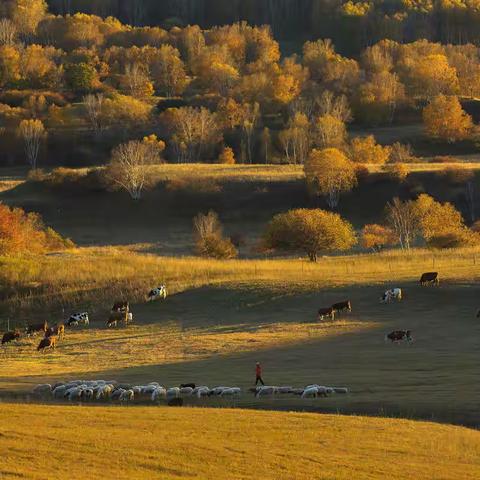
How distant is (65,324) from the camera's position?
202 ft

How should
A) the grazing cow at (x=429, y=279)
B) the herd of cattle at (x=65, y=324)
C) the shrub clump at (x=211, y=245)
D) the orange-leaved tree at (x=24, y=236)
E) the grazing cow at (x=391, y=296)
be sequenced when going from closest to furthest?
1. the herd of cattle at (x=65, y=324)
2. the grazing cow at (x=391, y=296)
3. the grazing cow at (x=429, y=279)
4. the orange-leaved tree at (x=24, y=236)
5. the shrub clump at (x=211, y=245)

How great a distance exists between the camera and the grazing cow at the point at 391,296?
5997 cm

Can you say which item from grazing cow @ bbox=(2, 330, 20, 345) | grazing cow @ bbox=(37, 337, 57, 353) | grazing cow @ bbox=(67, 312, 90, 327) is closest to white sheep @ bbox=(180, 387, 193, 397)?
grazing cow @ bbox=(37, 337, 57, 353)

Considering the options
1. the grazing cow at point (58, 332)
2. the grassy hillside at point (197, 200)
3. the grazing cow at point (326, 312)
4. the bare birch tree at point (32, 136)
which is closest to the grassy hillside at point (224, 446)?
the grazing cow at point (58, 332)

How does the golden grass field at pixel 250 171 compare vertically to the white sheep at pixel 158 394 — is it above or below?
above

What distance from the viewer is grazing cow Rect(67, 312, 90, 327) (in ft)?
199

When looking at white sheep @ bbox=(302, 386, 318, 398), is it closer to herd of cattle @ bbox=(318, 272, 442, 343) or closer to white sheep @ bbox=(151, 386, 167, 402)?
white sheep @ bbox=(151, 386, 167, 402)

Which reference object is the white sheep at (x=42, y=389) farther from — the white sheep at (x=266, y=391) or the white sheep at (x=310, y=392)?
the white sheep at (x=310, y=392)

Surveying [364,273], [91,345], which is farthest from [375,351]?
[364,273]

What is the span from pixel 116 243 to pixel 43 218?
16361mm

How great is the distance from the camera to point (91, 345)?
5391 centimetres

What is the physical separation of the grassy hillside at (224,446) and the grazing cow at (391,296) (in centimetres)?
2613

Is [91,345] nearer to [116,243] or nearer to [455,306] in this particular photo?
[455,306]

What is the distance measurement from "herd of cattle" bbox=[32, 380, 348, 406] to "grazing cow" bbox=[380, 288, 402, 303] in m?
21.1
